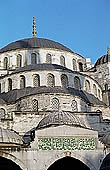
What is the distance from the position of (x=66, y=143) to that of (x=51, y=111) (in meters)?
4.91

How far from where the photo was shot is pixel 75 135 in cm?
1430

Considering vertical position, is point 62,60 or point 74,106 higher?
point 62,60

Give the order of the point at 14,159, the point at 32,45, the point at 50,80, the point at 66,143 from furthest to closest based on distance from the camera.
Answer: the point at 32,45 → the point at 50,80 → the point at 66,143 → the point at 14,159

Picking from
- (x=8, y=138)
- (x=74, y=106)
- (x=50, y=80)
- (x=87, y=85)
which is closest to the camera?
(x=8, y=138)

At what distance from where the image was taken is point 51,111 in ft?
61.8

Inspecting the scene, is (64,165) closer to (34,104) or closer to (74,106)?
(74,106)

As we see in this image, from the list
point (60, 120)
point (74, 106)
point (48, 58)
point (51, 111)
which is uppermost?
point (48, 58)

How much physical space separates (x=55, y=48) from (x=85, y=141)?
16.6 m

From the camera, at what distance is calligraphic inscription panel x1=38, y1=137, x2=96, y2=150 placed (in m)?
13.9

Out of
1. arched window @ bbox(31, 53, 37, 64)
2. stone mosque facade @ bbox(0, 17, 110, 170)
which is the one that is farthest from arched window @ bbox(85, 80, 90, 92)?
arched window @ bbox(31, 53, 37, 64)

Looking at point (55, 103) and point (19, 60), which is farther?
point (19, 60)

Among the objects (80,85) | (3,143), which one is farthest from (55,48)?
(3,143)

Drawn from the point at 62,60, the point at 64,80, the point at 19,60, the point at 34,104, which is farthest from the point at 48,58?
the point at 34,104

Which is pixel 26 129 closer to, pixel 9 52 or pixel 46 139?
pixel 46 139
